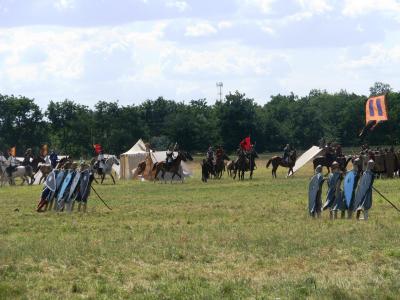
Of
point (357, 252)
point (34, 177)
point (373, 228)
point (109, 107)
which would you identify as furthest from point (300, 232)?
Result: point (109, 107)

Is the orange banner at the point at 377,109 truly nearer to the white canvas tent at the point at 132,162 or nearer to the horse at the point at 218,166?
the horse at the point at 218,166

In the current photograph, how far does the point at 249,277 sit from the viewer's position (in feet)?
47.1

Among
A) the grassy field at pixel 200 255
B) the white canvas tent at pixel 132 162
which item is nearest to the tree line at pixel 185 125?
the white canvas tent at pixel 132 162

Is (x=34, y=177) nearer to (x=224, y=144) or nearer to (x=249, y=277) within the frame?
(x=249, y=277)

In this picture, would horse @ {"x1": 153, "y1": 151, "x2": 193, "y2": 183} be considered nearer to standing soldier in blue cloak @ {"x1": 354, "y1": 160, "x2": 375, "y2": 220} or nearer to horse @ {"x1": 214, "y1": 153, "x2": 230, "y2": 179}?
horse @ {"x1": 214, "y1": 153, "x2": 230, "y2": 179}

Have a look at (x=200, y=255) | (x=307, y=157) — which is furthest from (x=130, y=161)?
(x=200, y=255)

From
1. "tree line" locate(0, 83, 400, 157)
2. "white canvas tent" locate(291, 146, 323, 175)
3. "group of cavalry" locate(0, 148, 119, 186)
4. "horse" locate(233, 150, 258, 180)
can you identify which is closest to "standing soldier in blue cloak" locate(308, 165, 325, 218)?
"group of cavalry" locate(0, 148, 119, 186)

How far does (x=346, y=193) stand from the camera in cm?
2339

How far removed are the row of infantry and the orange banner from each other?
27.1 metres

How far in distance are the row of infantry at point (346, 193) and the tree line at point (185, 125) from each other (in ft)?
265

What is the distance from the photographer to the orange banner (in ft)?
167

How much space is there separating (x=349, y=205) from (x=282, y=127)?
93.1 metres

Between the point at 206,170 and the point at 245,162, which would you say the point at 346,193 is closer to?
the point at 245,162

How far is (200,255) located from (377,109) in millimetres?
35821
